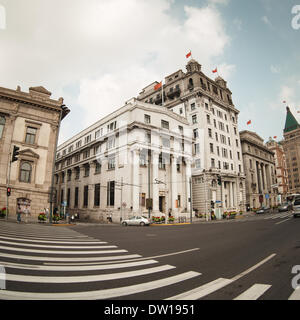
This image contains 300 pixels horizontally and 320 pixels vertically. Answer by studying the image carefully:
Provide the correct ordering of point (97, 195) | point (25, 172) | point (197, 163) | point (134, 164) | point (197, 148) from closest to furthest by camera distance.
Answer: point (25, 172), point (134, 164), point (97, 195), point (197, 163), point (197, 148)

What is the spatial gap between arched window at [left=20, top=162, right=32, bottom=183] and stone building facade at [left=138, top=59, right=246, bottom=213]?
32.7 metres

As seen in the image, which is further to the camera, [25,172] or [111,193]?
[111,193]

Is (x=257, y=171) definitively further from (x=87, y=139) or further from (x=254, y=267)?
(x=254, y=267)

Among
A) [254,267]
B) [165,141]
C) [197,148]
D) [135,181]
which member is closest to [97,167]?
[135,181]

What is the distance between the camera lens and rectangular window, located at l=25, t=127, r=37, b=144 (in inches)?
1030

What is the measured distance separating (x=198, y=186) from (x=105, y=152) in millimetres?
22229

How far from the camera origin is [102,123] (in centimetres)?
4078

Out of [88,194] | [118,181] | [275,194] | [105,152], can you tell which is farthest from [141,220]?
[275,194]

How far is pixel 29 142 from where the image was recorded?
26188mm

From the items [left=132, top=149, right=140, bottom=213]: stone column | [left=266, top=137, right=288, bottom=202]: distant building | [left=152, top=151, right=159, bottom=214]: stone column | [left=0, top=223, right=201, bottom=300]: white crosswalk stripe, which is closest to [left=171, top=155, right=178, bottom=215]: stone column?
[left=152, top=151, right=159, bottom=214]: stone column

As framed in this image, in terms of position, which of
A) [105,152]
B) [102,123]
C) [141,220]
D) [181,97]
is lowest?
[141,220]

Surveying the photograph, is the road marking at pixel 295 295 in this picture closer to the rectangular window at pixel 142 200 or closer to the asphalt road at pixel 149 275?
the asphalt road at pixel 149 275

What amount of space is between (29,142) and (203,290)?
96.0 feet
